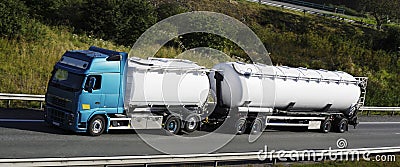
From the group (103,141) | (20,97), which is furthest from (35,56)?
(103,141)

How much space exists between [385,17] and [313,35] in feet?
44.1

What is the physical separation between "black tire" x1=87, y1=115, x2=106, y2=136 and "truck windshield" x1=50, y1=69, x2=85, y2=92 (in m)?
1.18

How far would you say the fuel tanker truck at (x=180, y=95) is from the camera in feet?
57.7

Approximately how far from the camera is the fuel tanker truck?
692 inches

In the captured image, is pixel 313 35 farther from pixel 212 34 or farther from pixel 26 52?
pixel 26 52

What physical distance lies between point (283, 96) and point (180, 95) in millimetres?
4903

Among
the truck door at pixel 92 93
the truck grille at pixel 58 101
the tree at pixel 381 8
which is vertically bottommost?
the truck grille at pixel 58 101

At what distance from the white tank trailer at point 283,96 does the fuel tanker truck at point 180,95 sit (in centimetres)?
4

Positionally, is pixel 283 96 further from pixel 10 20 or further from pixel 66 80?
pixel 10 20

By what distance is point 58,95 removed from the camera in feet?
58.0

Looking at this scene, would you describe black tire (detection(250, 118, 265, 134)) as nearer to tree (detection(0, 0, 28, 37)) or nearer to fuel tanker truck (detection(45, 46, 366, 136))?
fuel tanker truck (detection(45, 46, 366, 136))

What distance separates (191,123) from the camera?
792 inches

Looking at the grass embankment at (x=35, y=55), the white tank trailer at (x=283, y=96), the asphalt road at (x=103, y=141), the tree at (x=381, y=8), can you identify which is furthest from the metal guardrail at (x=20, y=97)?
the tree at (x=381, y=8)

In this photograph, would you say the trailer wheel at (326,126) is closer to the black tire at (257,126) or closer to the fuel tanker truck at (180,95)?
the fuel tanker truck at (180,95)
